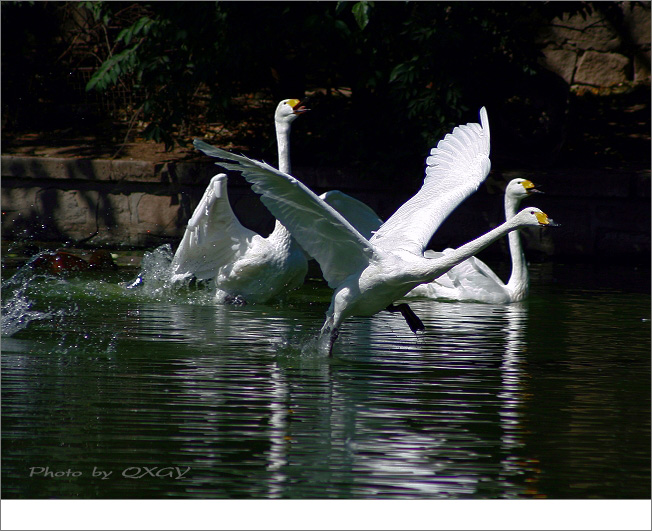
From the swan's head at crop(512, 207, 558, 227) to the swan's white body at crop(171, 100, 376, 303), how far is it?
205 cm

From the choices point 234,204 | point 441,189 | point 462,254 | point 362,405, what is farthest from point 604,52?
point 362,405

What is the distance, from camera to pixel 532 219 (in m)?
5.20

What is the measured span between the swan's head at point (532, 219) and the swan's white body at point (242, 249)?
6.74 ft

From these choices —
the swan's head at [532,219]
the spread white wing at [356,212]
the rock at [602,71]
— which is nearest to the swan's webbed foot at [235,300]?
the spread white wing at [356,212]

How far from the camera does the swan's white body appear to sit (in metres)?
7.14

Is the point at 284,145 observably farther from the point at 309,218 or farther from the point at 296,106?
the point at 309,218

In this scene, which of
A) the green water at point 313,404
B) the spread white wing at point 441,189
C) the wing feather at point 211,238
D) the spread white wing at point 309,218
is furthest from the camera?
the wing feather at point 211,238

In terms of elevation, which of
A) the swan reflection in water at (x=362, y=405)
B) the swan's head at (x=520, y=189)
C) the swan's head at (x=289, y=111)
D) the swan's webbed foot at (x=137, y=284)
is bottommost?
the swan reflection in water at (x=362, y=405)

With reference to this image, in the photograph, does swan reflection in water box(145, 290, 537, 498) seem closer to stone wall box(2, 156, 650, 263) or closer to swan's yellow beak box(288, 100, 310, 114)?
swan's yellow beak box(288, 100, 310, 114)

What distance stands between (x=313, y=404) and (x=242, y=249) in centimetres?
304

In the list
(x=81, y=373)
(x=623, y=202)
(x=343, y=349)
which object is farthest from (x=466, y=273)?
(x=81, y=373)

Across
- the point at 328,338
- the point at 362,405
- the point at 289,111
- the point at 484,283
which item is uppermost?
the point at 289,111

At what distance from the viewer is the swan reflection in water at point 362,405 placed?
11.5ft

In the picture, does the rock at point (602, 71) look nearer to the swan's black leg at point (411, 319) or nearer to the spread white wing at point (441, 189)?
the spread white wing at point (441, 189)
